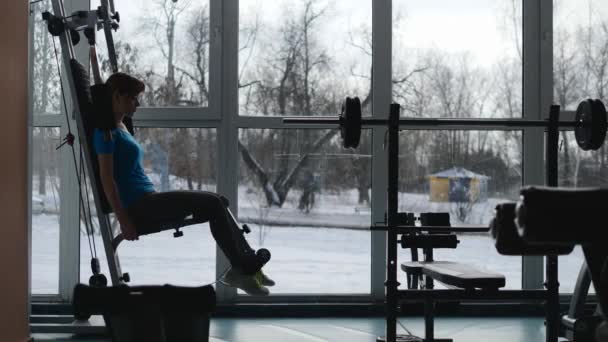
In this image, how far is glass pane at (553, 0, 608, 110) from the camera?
4062mm

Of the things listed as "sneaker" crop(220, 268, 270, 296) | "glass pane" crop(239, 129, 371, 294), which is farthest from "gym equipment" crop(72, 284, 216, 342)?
"glass pane" crop(239, 129, 371, 294)

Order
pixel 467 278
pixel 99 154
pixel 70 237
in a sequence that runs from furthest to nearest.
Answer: pixel 70 237 → pixel 99 154 → pixel 467 278

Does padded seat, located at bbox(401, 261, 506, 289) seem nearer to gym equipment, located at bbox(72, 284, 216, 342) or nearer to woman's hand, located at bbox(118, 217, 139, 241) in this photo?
gym equipment, located at bbox(72, 284, 216, 342)

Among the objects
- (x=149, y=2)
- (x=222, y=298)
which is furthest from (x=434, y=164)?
(x=149, y=2)

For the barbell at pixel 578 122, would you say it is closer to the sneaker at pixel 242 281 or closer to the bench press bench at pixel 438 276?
the bench press bench at pixel 438 276

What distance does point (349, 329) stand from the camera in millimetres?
3521

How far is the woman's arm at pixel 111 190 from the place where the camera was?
2.88 m

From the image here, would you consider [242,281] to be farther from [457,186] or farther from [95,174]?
[457,186]

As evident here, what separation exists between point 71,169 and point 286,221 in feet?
4.07

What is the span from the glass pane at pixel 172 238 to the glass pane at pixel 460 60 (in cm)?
120

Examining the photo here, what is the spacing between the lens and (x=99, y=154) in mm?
2893

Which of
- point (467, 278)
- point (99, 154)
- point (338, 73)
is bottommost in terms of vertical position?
point (467, 278)

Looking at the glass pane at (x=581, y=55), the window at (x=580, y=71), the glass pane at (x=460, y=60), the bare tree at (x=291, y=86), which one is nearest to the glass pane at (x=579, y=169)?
the window at (x=580, y=71)

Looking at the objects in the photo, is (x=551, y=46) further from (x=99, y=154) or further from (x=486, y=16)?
(x=99, y=154)
